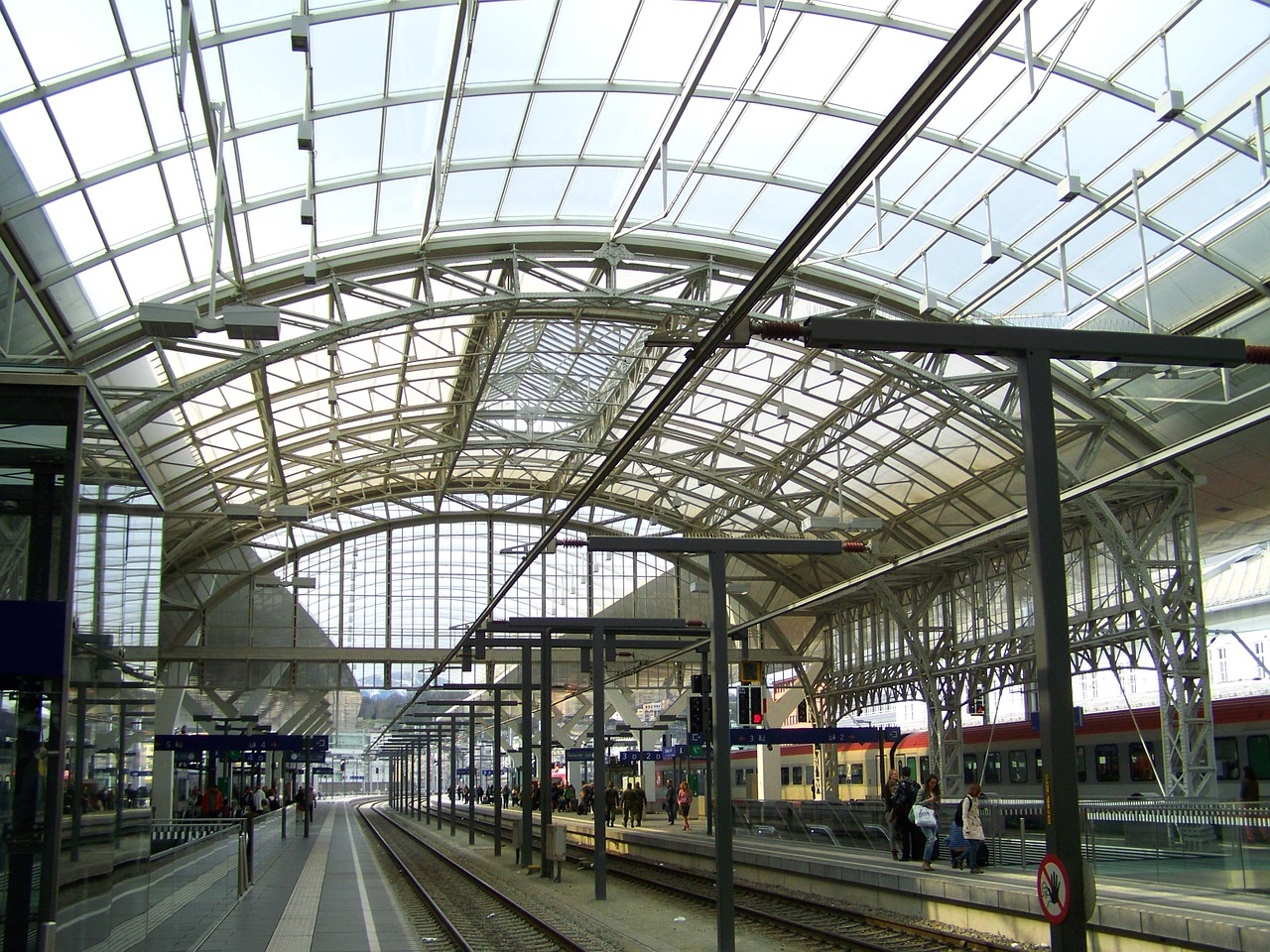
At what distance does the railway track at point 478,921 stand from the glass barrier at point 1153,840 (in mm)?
7155

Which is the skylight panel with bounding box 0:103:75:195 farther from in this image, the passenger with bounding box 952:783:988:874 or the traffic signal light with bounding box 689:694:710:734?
the passenger with bounding box 952:783:988:874

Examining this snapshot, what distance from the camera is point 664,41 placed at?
81.3 ft

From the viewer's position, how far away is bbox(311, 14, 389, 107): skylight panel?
76.5 feet

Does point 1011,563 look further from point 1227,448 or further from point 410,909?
point 410,909

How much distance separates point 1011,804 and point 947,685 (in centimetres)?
2997

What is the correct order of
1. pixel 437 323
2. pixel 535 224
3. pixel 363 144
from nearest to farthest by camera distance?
pixel 363 144, pixel 535 224, pixel 437 323

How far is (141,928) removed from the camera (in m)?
11.4

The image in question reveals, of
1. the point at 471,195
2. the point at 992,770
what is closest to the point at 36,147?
the point at 471,195

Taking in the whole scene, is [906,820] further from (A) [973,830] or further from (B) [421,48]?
(B) [421,48]

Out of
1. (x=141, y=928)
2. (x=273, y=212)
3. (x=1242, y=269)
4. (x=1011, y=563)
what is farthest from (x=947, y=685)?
(x=141, y=928)

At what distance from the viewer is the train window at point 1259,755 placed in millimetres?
31000

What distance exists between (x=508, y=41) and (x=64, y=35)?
327 inches

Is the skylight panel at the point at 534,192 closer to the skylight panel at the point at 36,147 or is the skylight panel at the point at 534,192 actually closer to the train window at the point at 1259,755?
the skylight panel at the point at 36,147

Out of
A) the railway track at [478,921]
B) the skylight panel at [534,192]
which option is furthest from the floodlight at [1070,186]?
the railway track at [478,921]
